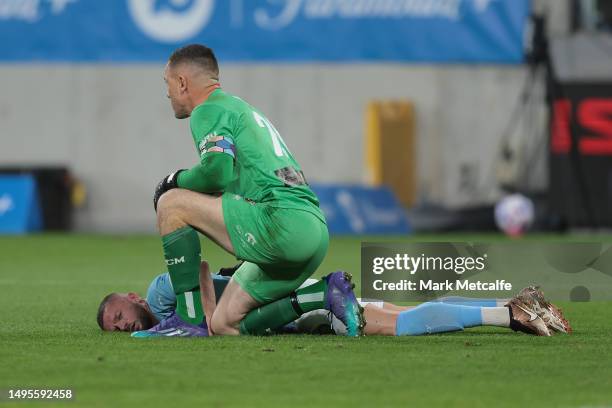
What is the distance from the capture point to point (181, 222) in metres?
6.65

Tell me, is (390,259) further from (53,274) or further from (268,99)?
(268,99)

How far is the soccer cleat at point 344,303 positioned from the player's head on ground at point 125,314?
3.66 feet

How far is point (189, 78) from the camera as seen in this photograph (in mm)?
6758

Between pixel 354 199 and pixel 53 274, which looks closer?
pixel 53 274

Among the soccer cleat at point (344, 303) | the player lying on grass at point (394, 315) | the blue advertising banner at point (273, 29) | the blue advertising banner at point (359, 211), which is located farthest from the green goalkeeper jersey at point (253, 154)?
the blue advertising banner at point (273, 29)

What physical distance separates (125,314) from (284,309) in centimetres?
97

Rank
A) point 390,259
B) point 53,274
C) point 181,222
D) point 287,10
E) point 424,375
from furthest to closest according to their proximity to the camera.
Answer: point 287,10, point 53,274, point 390,259, point 181,222, point 424,375

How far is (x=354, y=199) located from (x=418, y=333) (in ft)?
42.2

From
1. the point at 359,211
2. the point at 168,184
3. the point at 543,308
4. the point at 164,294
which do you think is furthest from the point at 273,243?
the point at 359,211

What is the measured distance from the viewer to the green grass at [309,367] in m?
4.82

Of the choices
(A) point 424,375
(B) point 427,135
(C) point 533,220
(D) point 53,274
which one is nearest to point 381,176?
(B) point 427,135

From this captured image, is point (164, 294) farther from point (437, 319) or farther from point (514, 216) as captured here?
point (514, 216)

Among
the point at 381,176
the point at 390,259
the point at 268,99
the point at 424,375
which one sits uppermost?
the point at 268,99

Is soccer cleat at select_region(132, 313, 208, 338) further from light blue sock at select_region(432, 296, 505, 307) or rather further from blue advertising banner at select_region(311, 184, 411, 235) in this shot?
blue advertising banner at select_region(311, 184, 411, 235)
